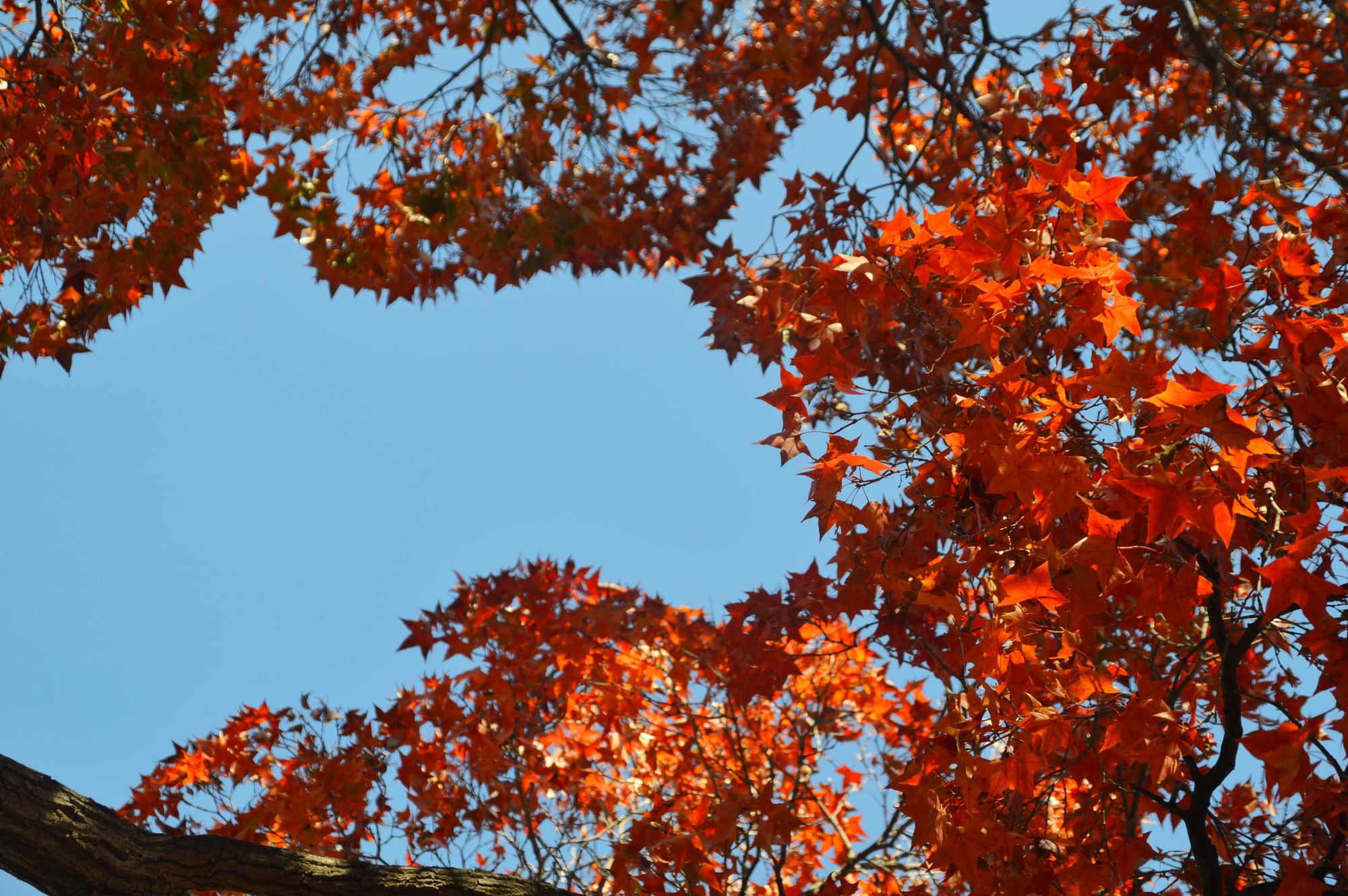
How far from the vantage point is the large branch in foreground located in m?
3.21

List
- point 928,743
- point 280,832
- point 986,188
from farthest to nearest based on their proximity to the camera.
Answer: point 280,832
point 986,188
point 928,743

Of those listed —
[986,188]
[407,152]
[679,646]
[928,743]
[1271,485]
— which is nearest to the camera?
[1271,485]

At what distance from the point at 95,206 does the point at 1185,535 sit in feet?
17.2

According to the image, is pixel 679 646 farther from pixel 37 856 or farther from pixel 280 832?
pixel 37 856

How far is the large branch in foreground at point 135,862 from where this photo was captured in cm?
321

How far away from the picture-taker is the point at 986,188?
3.79 metres

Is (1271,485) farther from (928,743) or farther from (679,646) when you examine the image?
(679,646)

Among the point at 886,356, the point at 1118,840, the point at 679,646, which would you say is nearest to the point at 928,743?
the point at 1118,840

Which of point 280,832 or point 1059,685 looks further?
point 280,832

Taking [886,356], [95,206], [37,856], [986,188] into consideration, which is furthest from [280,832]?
[986,188]

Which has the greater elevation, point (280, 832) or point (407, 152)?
point (407, 152)

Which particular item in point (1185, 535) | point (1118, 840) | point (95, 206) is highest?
point (95, 206)

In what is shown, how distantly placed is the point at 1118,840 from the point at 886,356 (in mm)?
1998

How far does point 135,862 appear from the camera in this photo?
10.7 feet
